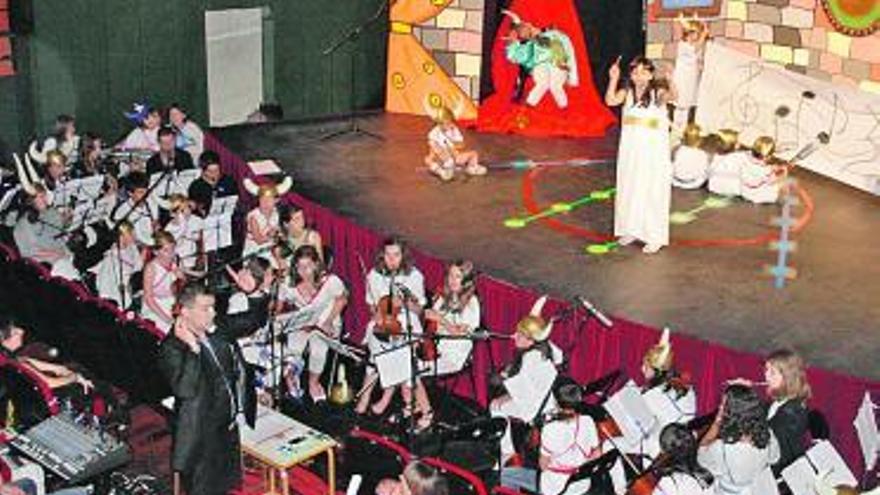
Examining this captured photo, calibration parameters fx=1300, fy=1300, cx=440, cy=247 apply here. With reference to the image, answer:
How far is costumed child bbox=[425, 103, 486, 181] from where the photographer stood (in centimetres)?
1269

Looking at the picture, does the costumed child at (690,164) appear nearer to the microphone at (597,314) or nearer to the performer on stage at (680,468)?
the microphone at (597,314)

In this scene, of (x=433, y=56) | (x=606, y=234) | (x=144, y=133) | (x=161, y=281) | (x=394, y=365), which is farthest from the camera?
(x=433, y=56)

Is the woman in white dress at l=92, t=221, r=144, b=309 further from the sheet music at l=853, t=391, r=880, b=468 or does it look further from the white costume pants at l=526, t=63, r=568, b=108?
the sheet music at l=853, t=391, r=880, b=468

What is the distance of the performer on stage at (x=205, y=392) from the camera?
277 inches

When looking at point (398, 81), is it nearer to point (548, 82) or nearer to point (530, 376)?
point (548, 82)

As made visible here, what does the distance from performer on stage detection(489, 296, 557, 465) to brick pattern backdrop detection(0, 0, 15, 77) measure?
26.0ft

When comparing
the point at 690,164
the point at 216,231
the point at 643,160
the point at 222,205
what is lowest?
the point at 216,231

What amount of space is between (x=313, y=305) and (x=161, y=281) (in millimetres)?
1299

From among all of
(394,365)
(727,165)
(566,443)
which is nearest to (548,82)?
(727,165)

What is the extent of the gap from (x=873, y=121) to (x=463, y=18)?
5.10 meters

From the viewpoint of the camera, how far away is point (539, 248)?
10867 mm

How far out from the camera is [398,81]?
1581 cm

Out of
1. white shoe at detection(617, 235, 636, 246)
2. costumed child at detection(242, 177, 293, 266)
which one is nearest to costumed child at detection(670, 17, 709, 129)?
white shoe at detection(617, 235, 636, 246)

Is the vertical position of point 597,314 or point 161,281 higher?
point 597,314
